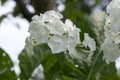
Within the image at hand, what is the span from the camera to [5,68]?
1.04 m

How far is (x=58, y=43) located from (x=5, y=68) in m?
0.21

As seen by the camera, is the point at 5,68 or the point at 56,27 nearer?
the point at 56,27

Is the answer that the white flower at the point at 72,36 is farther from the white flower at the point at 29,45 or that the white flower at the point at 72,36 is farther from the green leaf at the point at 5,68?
the green leaf at the point at 5,68

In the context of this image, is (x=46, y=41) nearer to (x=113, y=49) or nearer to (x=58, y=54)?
(x=58, y=54)

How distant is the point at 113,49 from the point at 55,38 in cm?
13

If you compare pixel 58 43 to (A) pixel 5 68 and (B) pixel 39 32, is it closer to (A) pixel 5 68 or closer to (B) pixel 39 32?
(B) pixel 39 32

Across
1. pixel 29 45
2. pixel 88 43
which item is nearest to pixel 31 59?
pixel 29 45

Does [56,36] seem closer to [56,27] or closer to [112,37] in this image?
[56,27]

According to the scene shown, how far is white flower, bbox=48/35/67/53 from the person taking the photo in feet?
2.88

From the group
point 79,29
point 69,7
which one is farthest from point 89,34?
point 69,7

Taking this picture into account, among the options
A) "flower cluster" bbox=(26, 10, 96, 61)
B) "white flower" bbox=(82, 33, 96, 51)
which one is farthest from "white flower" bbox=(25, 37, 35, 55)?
A: "white flower" bbox=(82, 33, 96, 51)

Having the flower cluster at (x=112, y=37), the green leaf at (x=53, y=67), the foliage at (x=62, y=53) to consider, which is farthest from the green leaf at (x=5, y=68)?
the flower cluster at (x=112, y=37)

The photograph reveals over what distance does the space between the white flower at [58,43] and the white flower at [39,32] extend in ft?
0.05

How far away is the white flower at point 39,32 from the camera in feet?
2.98
